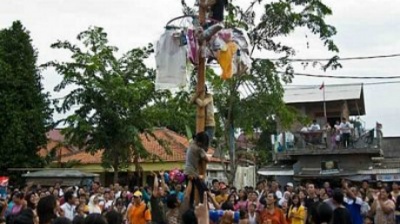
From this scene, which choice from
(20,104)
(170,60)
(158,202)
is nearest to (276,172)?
(20,104)

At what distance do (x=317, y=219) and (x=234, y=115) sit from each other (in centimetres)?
1396

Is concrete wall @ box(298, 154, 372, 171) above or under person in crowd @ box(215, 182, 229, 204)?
above

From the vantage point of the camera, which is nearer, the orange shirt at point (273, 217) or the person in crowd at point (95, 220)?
the person in crowd at point (95, 220)

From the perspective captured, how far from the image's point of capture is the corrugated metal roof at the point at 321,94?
30.2 metres

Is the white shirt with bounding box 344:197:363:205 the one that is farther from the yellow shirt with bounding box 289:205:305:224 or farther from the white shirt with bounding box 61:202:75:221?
the white shirt with bounding box 61:202:75:221

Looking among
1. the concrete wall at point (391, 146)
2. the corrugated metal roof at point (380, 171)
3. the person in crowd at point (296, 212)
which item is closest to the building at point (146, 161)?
the concrete wall at point (391, 146)

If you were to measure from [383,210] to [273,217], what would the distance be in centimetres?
226

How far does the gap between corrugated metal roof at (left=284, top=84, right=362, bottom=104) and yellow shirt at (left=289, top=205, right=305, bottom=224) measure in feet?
59.0

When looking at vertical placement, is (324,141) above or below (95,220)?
above

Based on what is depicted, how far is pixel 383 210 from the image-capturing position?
39.6ft

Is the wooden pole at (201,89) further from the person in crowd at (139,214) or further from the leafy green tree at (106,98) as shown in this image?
the leafy green tree at (106,98)

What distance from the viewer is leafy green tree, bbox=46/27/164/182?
955 inches

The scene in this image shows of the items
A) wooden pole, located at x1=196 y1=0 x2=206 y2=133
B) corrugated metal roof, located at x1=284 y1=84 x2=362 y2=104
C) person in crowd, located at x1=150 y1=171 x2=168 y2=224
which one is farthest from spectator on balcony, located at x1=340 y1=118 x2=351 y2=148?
wooden pole, located at x1=196 y1=0 x2=206 y2=133

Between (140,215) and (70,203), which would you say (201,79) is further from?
(140,215)
